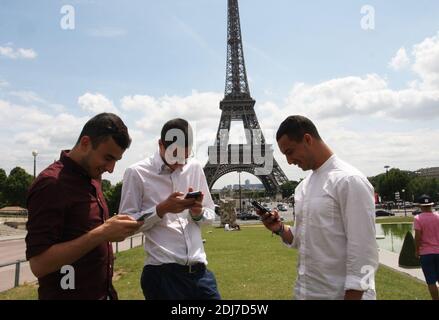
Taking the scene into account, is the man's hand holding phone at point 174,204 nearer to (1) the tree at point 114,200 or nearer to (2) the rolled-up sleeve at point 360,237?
(2) the rolled-up sleeve at point 360,237

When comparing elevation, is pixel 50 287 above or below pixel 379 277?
above

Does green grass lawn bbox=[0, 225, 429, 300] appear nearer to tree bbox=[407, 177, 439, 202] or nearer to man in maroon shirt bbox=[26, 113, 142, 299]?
man in maroon shirt bbox=[26, 113, 142, 299]

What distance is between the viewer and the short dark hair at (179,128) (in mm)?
3723

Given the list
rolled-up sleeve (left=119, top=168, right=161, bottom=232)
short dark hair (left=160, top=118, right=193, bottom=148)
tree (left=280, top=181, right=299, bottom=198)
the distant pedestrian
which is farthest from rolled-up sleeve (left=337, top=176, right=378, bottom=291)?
tree (left=280, top=181, right=299, bottom=198)

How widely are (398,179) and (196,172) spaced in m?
84.9

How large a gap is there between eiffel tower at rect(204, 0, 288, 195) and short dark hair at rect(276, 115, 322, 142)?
6446cm

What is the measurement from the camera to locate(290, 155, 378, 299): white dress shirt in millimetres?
2846

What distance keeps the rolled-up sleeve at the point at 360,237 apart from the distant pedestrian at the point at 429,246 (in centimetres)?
527

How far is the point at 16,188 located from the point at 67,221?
86517 millimetres

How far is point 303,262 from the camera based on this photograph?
321 cm

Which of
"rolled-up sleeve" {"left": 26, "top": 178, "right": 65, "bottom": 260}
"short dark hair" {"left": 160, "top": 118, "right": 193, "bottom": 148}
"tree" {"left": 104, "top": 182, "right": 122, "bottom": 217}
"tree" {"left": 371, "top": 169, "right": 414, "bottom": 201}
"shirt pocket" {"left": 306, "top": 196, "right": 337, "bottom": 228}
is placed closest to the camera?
"rolled-up sleeve" {"left": 26, "top": 178, "right": 65, "bottom": 260}
